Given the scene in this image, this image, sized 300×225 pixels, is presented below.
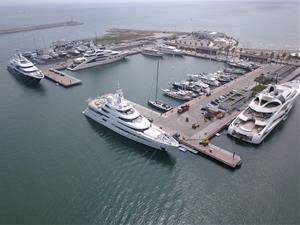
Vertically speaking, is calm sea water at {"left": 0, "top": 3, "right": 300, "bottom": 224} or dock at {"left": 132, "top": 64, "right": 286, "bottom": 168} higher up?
dock at {"left": 132, "top": 64, "right": 286, "bottom": 168}

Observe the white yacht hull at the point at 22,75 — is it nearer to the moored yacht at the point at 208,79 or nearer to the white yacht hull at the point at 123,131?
the white yacht hull at the point at 123,131

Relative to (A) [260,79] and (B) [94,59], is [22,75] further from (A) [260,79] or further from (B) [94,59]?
(A) [260,79]

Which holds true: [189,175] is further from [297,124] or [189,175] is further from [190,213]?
[297,124]

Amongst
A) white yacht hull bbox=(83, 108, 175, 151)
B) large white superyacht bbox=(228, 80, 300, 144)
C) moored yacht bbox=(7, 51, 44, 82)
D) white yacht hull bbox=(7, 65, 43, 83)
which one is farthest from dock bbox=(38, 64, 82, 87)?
large white superyacht bbox=(228, 80, 300, 144)

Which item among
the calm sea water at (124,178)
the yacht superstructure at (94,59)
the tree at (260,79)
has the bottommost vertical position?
the calm sea water at (124,178)

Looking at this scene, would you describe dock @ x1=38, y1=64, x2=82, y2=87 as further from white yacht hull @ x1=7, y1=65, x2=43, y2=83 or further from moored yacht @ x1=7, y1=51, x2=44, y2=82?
white yacht hull @ x1=7, y1=65, x2=43, y2=83

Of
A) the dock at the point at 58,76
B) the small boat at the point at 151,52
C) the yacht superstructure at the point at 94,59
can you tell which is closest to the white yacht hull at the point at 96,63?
the yacht superstructure at the point at 94,59
